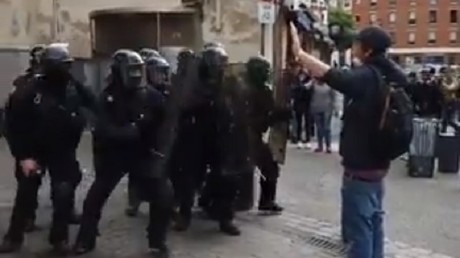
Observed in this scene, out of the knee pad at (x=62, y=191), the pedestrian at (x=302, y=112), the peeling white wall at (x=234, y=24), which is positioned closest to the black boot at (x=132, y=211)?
the knee pad at (x=62, y=191)

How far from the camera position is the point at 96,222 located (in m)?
8.03

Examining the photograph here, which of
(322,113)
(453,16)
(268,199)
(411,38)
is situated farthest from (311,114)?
(411,38)

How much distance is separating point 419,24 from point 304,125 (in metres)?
96.5

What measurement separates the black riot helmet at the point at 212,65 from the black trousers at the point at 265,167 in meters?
1.02

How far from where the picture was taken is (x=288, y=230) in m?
9.51

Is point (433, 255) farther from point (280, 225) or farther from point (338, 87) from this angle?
point (338, 87)

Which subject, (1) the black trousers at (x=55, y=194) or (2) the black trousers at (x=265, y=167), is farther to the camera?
(2) the black trousers at (x=265, y=167)

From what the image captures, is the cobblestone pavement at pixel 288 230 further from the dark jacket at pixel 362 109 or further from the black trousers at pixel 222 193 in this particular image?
the dark jacket at pixel 362 109

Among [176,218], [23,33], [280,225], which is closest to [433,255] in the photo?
[280,225]

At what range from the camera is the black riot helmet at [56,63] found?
25.3 ft

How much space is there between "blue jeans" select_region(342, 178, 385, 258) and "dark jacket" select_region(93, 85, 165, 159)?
72.2 inches

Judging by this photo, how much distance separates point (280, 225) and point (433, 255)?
66.6 inches

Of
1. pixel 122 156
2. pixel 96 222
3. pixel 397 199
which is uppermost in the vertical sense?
pixel 122 156

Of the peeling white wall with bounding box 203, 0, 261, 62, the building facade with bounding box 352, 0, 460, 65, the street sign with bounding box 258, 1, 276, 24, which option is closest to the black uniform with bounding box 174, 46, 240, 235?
the street sign with bounding box 258, 1, 276, 24
